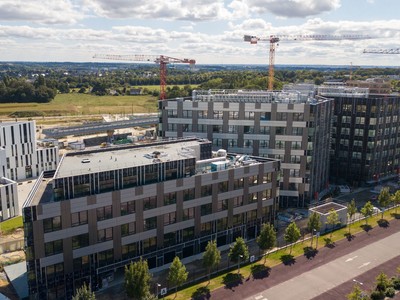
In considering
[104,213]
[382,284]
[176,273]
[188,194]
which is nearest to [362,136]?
[382,284]

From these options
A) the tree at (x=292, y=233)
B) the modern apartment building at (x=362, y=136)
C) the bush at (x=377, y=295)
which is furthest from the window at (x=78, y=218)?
the modern apartment building at (x=362, y=136)

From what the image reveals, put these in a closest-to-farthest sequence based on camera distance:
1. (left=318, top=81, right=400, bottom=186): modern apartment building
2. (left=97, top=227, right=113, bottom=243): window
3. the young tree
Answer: (left=97, top=227, right=113, bottom=243): window < the young tree < (left=318, top=81, right=400, bottom=186): modern apartment building

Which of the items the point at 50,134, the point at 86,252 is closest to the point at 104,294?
the point at 86,252

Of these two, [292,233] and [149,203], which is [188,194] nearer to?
[149,203]

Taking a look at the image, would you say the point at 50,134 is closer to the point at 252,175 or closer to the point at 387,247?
the point at 252,175

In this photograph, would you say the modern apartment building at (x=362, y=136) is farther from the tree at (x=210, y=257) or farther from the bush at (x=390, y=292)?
the tree at (x=210, y=257)

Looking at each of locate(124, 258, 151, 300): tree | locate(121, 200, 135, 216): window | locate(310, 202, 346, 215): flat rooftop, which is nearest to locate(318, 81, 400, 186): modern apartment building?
locate(310, 202, 346, 215): flat rooftop

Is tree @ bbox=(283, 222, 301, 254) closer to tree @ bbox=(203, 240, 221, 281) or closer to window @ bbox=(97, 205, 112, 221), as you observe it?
tree @ bbox=(203, 240, 221, 281)
